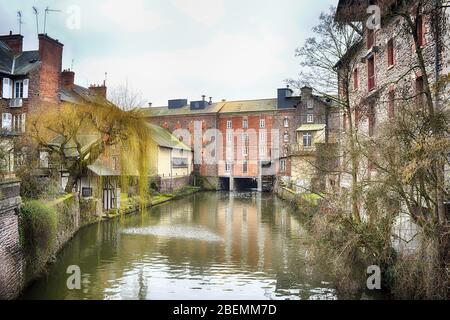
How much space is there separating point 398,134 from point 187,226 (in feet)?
45.9

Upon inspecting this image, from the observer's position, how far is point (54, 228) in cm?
1207

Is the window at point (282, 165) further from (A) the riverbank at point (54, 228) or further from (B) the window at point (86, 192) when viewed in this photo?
(B) the window at point (86, 192)

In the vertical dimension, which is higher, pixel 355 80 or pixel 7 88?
pixel 7 88

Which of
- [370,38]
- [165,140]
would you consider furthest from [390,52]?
[165,140]

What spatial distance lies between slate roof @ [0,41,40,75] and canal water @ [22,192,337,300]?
11.7 metres

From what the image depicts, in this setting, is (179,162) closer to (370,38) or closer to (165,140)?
(165,140)

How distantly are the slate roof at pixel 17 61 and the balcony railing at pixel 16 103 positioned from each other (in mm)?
1655

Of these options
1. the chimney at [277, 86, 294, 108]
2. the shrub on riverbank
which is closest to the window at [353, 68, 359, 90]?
the shrub on riverbank

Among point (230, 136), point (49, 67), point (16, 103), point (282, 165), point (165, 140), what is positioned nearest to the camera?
point (16, 103)

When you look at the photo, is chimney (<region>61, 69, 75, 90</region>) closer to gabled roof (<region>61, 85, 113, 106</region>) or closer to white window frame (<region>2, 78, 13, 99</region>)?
gabled roof (<region>61, 85, 113, 106</region>)

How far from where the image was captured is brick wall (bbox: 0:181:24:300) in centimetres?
855

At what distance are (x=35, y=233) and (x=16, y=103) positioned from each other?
17.3 meters

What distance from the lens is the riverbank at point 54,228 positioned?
1024 centimetres

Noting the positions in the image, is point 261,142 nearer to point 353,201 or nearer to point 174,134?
point 174,134
